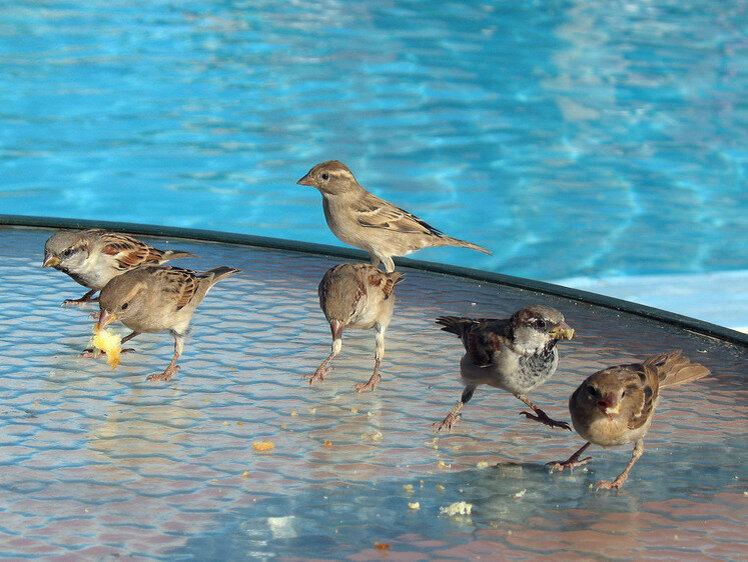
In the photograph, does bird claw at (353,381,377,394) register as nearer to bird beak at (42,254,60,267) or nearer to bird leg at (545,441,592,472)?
bird leg at (545,441,592,472)

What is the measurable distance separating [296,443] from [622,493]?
0.78 metres

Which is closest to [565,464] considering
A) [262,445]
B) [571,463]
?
[571,463]

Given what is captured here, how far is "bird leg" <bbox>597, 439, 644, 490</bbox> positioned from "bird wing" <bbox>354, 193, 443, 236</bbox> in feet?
9.12

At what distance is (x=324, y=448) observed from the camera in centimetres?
259

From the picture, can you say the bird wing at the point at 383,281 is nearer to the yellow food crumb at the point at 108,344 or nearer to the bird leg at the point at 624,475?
the yellow food crumb at the point at 108,344

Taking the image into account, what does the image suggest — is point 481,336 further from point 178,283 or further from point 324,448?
point 178,283

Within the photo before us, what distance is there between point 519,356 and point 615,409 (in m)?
0.45

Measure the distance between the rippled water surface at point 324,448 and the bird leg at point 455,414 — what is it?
29mm

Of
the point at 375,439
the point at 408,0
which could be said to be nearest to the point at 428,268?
the point at 375,439

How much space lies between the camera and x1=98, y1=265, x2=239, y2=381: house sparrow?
3.37m

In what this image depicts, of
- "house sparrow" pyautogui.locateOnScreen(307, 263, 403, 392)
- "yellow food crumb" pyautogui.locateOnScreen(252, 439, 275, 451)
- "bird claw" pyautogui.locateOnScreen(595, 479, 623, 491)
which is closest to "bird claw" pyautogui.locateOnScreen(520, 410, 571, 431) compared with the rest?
"bird claw" pyautogui.locateOnScreen(595, 479, 623, 491)

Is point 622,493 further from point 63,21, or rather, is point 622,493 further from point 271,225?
point 63,21

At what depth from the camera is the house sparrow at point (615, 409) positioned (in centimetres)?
251

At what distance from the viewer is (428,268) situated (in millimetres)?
4227
